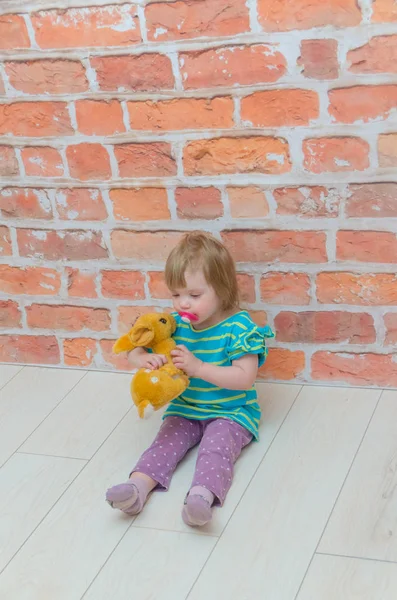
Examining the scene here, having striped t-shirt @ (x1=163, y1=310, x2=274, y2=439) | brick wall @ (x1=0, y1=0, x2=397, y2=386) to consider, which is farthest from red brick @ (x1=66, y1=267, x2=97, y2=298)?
striped t-shirt @ (x1=163, y1=310, x2=274, y2=439)

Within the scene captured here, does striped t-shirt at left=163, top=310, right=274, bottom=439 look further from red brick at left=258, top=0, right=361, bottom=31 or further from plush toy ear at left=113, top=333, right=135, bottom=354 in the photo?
red brick at left=258, top=0, right=361, bottom=31

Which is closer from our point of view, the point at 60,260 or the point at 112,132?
the point at 112,132

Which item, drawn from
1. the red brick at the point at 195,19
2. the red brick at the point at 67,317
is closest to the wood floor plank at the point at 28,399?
the red brick at the point at 67,317

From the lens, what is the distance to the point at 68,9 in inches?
74.5

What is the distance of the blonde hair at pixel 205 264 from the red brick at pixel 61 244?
310 mm

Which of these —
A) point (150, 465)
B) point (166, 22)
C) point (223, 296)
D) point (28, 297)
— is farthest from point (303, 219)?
point (28, 297)

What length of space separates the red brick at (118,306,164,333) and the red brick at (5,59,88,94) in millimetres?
544

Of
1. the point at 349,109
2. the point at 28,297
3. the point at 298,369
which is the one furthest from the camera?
the point at 28,297

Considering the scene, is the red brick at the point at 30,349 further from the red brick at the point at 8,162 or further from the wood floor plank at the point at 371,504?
the wood floor plank at the point at 371,504

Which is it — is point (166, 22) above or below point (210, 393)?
above

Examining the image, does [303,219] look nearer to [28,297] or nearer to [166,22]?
[166,22]

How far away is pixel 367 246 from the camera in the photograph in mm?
1910

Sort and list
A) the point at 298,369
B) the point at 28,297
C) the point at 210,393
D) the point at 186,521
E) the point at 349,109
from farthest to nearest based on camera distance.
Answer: the point at 28,297, the point at 298,369, the point at 210,393, the point at 349,109, the point at 186,521

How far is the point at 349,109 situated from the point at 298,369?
64cm
